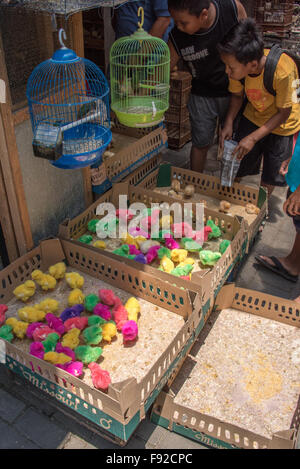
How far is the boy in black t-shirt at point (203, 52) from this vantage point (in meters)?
3.16

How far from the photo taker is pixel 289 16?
20.1 ft

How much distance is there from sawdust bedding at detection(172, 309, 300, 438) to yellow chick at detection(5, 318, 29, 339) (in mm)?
890

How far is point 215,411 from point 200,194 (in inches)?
80.2

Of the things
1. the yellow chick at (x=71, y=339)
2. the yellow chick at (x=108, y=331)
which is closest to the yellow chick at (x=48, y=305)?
the yellow chick at (x=71, y=339)

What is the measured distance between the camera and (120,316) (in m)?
2.46

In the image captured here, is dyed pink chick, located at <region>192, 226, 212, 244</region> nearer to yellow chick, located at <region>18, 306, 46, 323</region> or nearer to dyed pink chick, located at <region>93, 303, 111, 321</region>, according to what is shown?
dyed pink chick, located at <region>93, 303, 111, 321</region>

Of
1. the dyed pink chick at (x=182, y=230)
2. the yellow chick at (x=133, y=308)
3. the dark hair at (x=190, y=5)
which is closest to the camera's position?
the yellow chick at (x=133, y=308)

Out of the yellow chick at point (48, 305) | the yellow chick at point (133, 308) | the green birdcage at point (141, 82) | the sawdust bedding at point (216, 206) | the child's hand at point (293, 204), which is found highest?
the green birdcage at point (141, 82)

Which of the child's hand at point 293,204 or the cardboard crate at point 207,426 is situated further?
the child's hand at point 293,204

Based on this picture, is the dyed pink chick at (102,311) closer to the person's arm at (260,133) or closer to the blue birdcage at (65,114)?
the blue birdcage at (65,114)

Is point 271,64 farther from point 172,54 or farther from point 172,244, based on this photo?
point 172,244

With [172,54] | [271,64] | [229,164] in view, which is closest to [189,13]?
[172,54]

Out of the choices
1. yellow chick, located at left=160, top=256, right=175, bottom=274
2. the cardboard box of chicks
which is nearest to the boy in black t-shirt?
yellow chick, located at left=160, top=256, right=175, bottom=274

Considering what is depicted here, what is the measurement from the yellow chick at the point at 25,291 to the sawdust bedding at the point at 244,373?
3.32 ft
